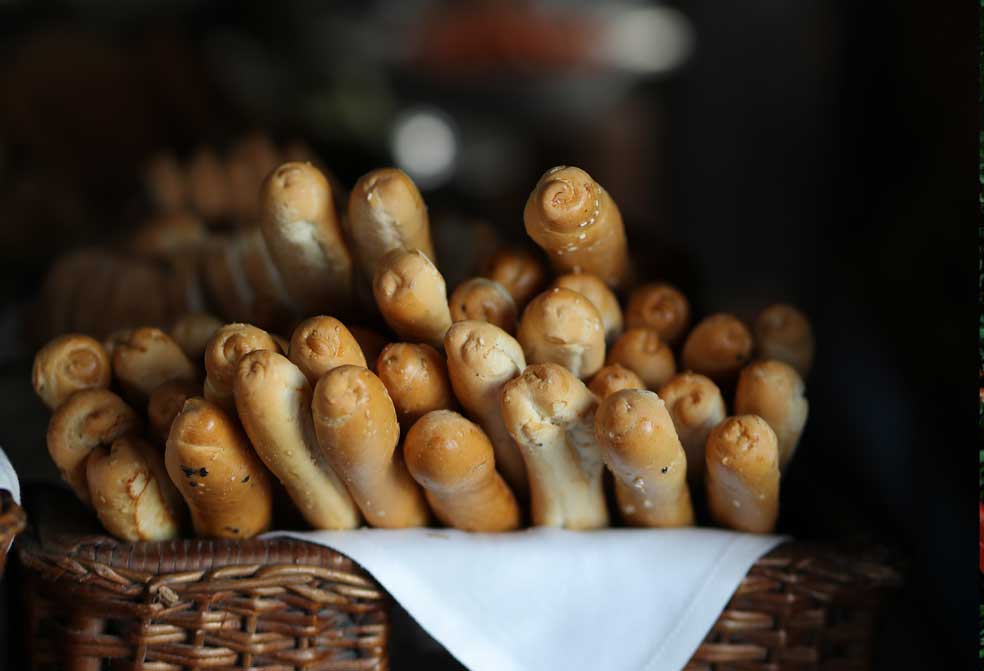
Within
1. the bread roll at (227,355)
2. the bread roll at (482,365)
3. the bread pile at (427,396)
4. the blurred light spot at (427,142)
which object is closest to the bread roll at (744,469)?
the bread pile at (427,396)

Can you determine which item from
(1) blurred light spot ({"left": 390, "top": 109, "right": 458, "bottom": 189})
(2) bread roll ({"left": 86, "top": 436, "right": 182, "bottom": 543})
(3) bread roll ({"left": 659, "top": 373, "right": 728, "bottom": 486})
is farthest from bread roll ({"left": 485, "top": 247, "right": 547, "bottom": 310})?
(1) blurred light spot ({"left": 390, "top": 109, "right": 458, "bottom": 189})

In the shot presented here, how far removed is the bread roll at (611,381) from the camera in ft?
1.76

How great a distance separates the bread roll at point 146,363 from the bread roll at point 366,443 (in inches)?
4.9

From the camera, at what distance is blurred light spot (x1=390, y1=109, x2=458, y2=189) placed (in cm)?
208

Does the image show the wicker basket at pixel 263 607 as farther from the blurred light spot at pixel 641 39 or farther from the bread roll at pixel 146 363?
the blurred light spot at pixel 641 39

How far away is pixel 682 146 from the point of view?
2.54m

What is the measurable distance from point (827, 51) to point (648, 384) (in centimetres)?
101

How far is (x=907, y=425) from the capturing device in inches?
27.6

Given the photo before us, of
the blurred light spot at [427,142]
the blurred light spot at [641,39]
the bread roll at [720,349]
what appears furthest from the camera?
the blurred light spot at [641,39]

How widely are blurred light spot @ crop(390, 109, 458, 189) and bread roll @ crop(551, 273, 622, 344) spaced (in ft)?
4.47

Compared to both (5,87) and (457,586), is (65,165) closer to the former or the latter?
(5,87)

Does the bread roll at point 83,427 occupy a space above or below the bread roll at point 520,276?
below

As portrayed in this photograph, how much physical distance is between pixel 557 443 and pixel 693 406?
0.25ft

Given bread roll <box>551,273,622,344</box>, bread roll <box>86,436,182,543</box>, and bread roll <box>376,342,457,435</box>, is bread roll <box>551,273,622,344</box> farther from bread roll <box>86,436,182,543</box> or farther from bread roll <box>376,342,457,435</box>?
bread roll <box>86,436,182,543</box>
